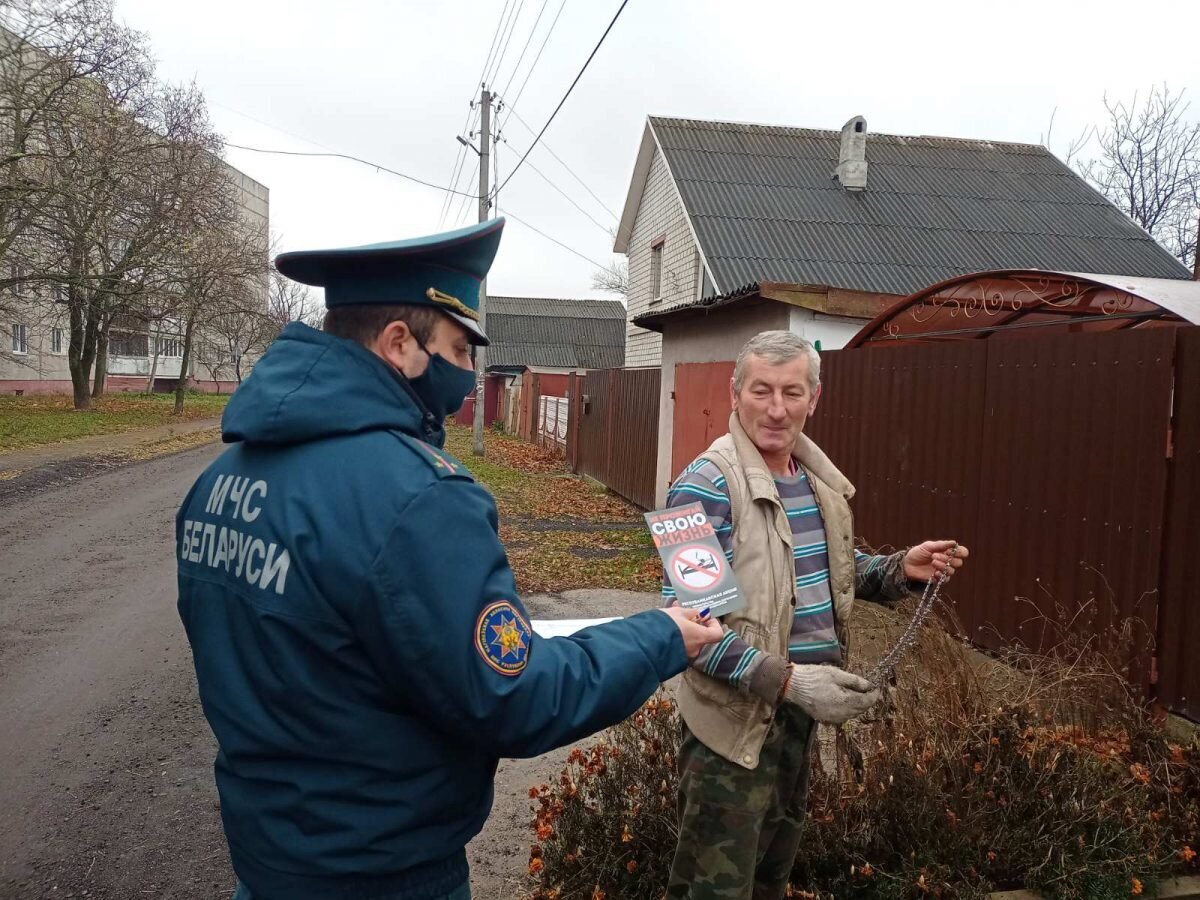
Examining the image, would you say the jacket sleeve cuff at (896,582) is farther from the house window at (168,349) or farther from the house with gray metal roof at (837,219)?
the house window at (168,349)

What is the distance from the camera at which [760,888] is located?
2576 millimetres

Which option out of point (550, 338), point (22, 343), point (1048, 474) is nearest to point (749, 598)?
point (1048, 474)

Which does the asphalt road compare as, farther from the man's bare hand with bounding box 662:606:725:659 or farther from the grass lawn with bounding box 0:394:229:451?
the grass lawn with bounding box 0:394:229:451

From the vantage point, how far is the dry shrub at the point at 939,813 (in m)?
2.94

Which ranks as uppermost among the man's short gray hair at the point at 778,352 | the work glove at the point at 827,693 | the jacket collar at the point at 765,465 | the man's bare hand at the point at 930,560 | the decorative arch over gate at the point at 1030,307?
the decorative arch over gate at the point at 1030,307

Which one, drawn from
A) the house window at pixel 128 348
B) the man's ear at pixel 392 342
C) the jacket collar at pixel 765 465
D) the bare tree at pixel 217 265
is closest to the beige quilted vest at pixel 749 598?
the jacket collar at pixel 765 465

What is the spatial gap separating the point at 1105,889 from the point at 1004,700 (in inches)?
26.8

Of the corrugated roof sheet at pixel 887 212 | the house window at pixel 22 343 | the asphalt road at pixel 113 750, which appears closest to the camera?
the asphalt road at pixel 113 750

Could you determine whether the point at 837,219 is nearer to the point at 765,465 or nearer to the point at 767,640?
the point at 765,465

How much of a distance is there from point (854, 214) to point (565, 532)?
934 cm

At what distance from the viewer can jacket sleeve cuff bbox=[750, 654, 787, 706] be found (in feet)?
7.10

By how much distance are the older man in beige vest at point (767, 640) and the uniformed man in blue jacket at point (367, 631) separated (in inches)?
27.6

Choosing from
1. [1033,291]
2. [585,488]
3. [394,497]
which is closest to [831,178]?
[585,488]

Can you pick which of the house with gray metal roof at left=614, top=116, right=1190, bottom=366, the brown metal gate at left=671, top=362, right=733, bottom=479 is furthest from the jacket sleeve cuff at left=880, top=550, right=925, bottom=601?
the house with gray metal roof at left=614, top=116, right=1190, bottom=366
